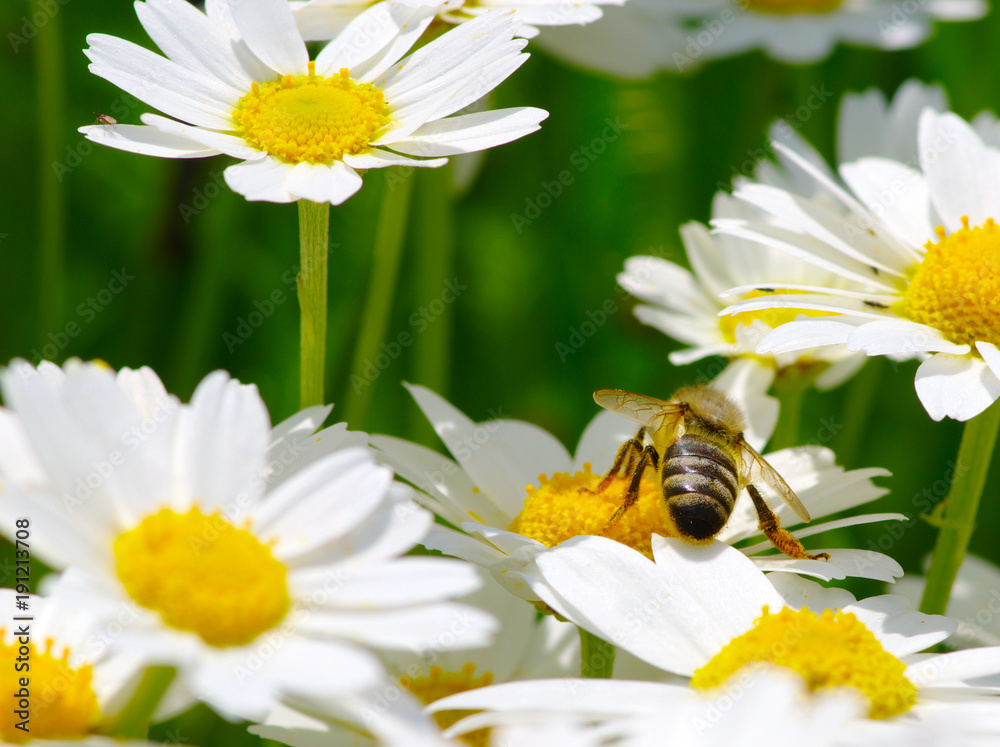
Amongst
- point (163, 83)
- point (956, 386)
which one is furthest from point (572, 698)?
point (163, 83)

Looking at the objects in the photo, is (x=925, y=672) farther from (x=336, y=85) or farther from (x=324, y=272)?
(x=336, y=85)

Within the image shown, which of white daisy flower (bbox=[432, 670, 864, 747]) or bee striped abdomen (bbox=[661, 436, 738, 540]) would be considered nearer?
white daisy flower (bbox=[432, 670, 864, 747])

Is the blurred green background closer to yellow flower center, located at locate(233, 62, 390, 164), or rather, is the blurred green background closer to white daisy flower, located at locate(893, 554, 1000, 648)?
white daisy flower, located at locate(893, 554, 1000, 648)

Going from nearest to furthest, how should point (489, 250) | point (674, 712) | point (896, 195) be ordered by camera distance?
point (674, 712) → point (896, 195) → point (489, 250)

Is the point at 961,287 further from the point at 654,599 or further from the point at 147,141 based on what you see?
the point at 147,141

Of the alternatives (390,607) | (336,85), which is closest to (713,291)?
(336,85)

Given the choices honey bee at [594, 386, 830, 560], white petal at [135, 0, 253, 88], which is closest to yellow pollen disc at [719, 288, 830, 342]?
honey bee at [594, 386, 830, 560]
